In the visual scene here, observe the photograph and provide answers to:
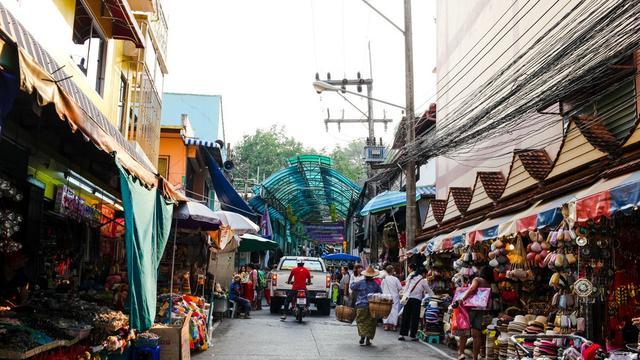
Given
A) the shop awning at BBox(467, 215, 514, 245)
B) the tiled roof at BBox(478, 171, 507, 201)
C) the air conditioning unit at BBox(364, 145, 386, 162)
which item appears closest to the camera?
the shop awning at BBox(467, 215, 514, 245)

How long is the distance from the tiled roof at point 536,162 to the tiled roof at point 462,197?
345 centimetres

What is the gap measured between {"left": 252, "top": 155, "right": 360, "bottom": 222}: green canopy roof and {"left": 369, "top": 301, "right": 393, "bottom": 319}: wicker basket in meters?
16.4

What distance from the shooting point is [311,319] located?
19.1 metres

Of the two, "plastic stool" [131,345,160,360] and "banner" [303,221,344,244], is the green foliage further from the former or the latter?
"plastic stool" [131,345,160,360]

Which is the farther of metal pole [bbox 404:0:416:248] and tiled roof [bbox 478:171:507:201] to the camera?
metal pole [bbox 404:0:416:248]

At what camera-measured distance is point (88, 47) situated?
11.4 m

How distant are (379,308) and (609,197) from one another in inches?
269

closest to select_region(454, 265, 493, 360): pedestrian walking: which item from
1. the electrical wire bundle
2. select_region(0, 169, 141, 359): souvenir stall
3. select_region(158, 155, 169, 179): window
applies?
the electrical wire bundle

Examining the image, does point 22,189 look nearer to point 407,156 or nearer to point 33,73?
point 33,73

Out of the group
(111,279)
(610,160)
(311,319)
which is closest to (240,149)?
(311,319)

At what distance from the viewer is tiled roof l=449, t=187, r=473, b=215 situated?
14.8m

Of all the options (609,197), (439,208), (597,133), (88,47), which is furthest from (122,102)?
(609,197)

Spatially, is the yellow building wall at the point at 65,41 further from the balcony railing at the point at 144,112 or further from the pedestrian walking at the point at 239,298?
the pedestrian walking at the point at 239,298

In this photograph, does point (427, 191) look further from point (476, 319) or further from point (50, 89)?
point (50, 89)
